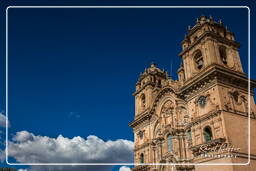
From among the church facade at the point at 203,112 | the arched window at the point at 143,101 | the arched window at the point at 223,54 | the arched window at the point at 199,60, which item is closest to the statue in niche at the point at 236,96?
the church facade at the point at 203,112

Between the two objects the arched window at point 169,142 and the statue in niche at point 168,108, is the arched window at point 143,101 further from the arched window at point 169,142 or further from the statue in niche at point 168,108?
the arched window at point 169,142

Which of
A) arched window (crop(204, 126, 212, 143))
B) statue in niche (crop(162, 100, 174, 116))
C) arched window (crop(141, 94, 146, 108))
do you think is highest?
arched window (crop(141, 94, 146, 108))

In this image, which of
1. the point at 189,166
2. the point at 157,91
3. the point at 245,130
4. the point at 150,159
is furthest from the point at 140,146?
the point at 245,130

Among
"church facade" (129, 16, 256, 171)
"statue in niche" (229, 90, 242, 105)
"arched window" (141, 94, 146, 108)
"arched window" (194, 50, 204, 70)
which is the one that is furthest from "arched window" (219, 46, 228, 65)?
"arched window" (141, 94, 146, 108)

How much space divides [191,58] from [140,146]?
1553 cm

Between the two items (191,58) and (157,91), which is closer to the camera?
(191,58)

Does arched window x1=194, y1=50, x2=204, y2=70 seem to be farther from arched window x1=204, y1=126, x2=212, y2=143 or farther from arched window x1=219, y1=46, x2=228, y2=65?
arched window x1=204, y1=126, x2=212, y2=143

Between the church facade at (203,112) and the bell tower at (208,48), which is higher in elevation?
the bell tower at (208,48)

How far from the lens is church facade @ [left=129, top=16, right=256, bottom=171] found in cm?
2552

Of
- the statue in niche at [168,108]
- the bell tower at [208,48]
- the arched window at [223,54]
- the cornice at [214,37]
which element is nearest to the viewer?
the bell tower at [208,48]

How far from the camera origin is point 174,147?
32406 millimetres

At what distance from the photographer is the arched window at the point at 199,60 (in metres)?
32.3

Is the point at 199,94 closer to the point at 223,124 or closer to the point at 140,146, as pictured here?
the point at 223,124

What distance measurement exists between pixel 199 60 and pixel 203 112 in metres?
7.27
